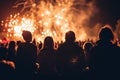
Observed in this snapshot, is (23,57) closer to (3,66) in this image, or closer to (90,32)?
(3,66)

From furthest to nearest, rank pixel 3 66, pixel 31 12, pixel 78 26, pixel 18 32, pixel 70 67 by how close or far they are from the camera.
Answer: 1. pixel 78 26
2. pixel 31 12
3. pixel 18 32
4. pixel 70 67
5. pixel 3 66

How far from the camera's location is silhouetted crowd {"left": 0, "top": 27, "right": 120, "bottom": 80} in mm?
8864

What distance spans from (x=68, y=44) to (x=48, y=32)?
88.3ft

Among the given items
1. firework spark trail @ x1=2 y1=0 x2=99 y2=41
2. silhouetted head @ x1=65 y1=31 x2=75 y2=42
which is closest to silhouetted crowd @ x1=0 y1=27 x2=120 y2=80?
silhouetted head @ x1=65 y1=31 x2=75 y2=42

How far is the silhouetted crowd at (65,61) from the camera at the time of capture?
8.86 metres

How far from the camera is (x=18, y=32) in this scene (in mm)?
33094

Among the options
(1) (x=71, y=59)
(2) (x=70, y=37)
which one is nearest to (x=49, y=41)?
(2) (x=70, y=37)

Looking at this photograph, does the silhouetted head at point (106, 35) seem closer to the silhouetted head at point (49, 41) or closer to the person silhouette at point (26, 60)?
the silhouetted head at point (49, 41)

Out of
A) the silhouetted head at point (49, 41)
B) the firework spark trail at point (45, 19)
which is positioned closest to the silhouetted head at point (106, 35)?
the silhouetted head at point (49, 41)

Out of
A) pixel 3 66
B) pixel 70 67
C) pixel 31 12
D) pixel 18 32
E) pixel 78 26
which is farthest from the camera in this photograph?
pixel 78 26

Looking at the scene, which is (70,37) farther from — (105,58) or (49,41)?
(105,58)

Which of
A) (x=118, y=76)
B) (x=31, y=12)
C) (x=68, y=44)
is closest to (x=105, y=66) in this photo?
(x=118, y=76)

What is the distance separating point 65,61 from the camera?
9.38 meters

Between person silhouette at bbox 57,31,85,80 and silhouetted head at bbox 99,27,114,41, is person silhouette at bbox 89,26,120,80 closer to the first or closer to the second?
silhouetted head at bbox 99,27,114,41
